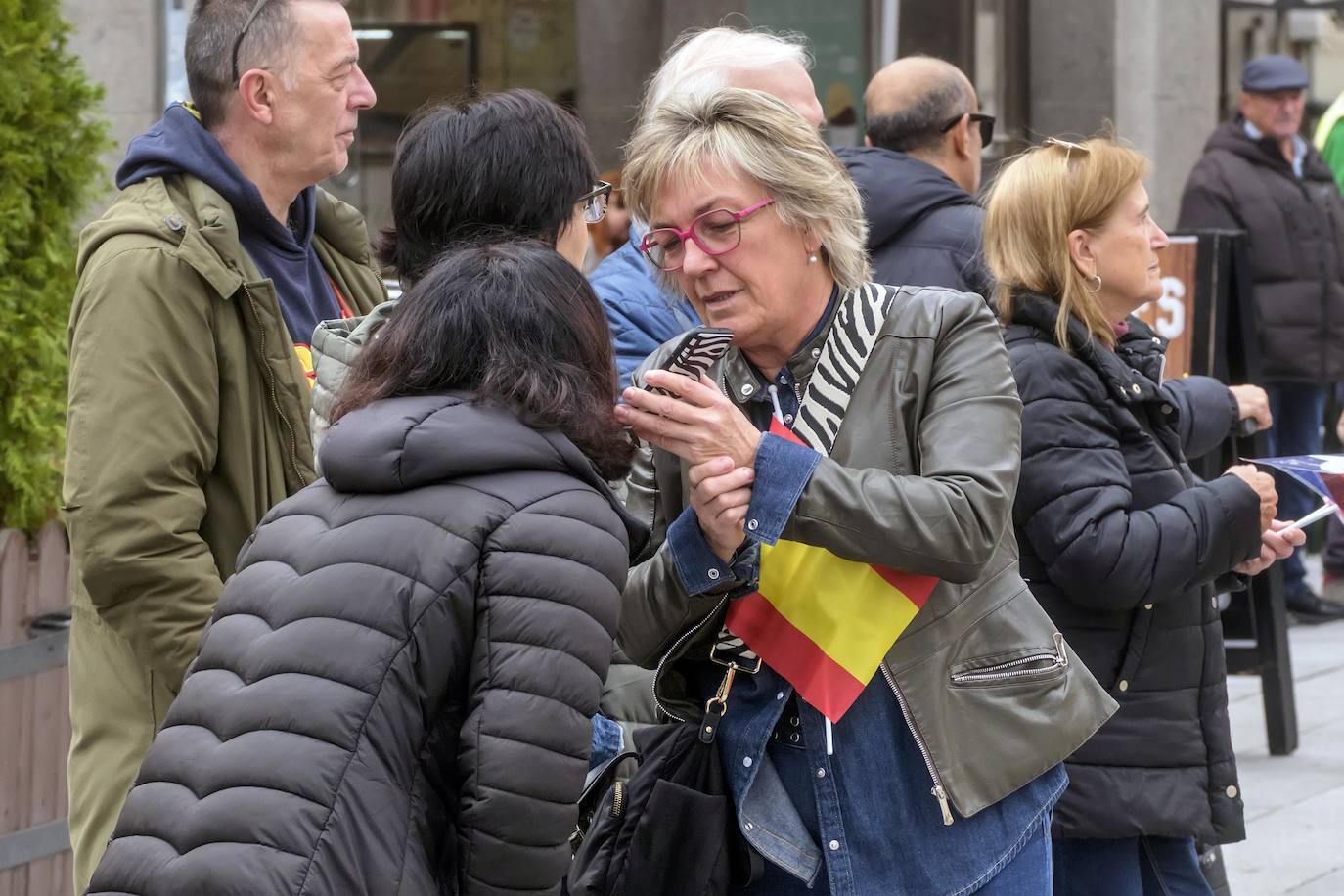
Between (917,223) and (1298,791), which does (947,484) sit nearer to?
(917,223)

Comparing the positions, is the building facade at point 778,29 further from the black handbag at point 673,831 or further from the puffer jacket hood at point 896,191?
the black handbag at point 673,831

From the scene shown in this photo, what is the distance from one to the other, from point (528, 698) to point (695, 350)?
1.98ft

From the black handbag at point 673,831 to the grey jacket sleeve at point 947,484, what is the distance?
366 millimetres

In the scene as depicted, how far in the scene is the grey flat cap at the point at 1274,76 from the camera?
28.7 ft

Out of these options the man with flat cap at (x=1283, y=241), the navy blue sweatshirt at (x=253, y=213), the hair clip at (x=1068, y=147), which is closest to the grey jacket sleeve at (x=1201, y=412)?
the hair clip at (x=1068, y=147)

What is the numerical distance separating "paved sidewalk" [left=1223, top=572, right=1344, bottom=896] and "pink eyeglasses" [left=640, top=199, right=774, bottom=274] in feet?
11.1

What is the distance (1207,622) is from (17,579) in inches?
107

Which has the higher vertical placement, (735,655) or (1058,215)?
(1058,215)

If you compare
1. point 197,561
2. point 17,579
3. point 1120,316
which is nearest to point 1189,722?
point 1120,316

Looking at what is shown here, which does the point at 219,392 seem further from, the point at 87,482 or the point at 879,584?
the point at 879,584

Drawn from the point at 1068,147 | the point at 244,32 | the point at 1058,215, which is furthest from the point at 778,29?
the point at 244,32

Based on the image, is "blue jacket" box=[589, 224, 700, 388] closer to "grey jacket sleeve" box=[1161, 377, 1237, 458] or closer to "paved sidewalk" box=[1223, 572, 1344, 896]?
"grey jacket sleeve" box=[1161, 377, 1237, 458]

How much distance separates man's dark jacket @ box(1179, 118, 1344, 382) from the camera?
28.7ft

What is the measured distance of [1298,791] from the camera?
6.11m
